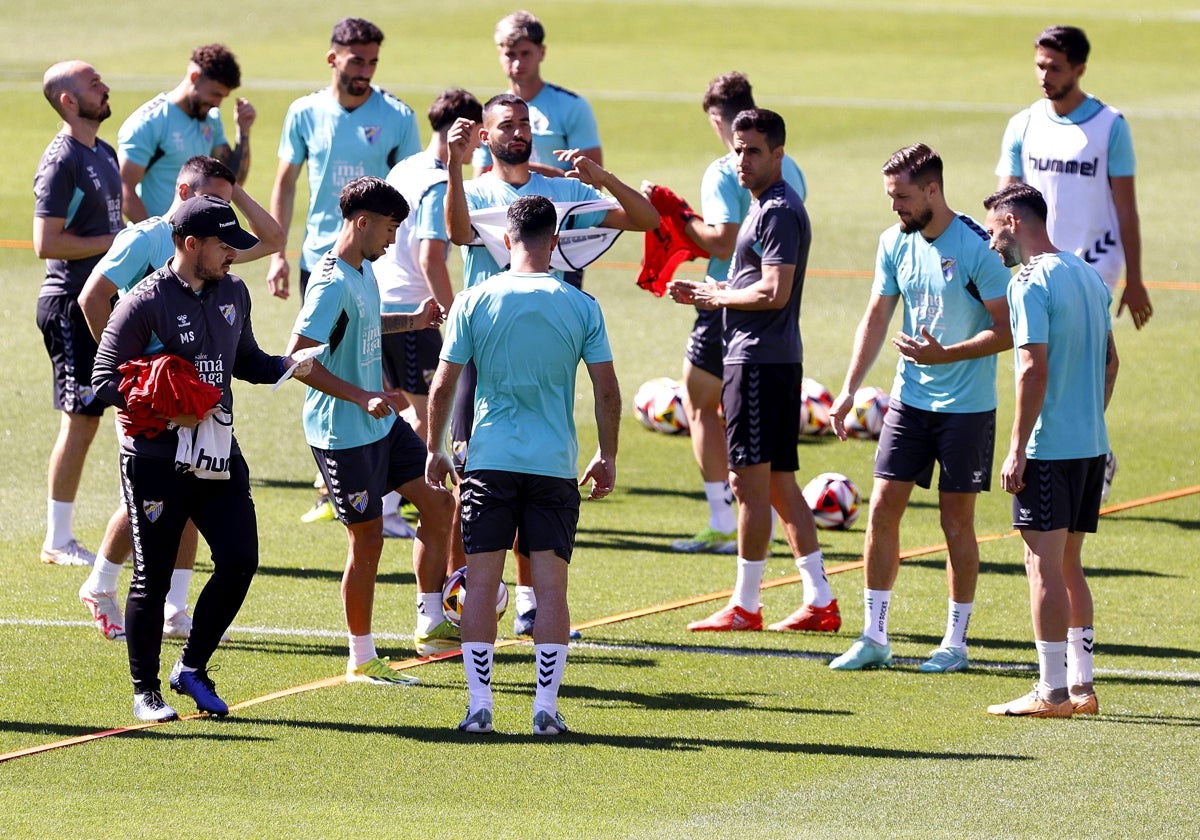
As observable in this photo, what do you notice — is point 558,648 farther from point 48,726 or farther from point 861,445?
point 861,445

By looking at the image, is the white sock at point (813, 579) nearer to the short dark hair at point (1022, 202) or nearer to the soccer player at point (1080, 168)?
the short dark hair at point (1022, 202)

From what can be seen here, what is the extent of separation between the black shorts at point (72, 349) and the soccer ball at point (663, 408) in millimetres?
5044

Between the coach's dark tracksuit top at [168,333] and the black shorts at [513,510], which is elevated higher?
the coach's dark tracksuit top at [168,333]

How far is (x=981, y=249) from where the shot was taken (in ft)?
29.5

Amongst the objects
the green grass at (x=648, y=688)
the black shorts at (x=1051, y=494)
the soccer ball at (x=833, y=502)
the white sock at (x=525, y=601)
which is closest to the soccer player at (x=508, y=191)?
the white sock at (x=525, y=601)

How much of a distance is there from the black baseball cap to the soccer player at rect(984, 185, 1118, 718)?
10.6 feet

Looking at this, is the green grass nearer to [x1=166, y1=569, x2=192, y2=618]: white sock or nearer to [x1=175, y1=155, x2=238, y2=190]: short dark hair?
[x1=166, y1=569, x2=192, y2=618]: white sock

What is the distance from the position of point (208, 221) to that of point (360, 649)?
6.91 ft

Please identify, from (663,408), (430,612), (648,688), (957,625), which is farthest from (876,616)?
(663,408)

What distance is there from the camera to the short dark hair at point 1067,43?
37.8 ft

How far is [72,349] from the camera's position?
10.9 metres

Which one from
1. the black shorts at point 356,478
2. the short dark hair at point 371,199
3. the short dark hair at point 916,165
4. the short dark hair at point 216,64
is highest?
the short dark hair at point 216,64

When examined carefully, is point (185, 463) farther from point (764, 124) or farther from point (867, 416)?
point (867, 416)

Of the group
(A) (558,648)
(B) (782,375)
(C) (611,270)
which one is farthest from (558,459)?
(C) (611,270)
